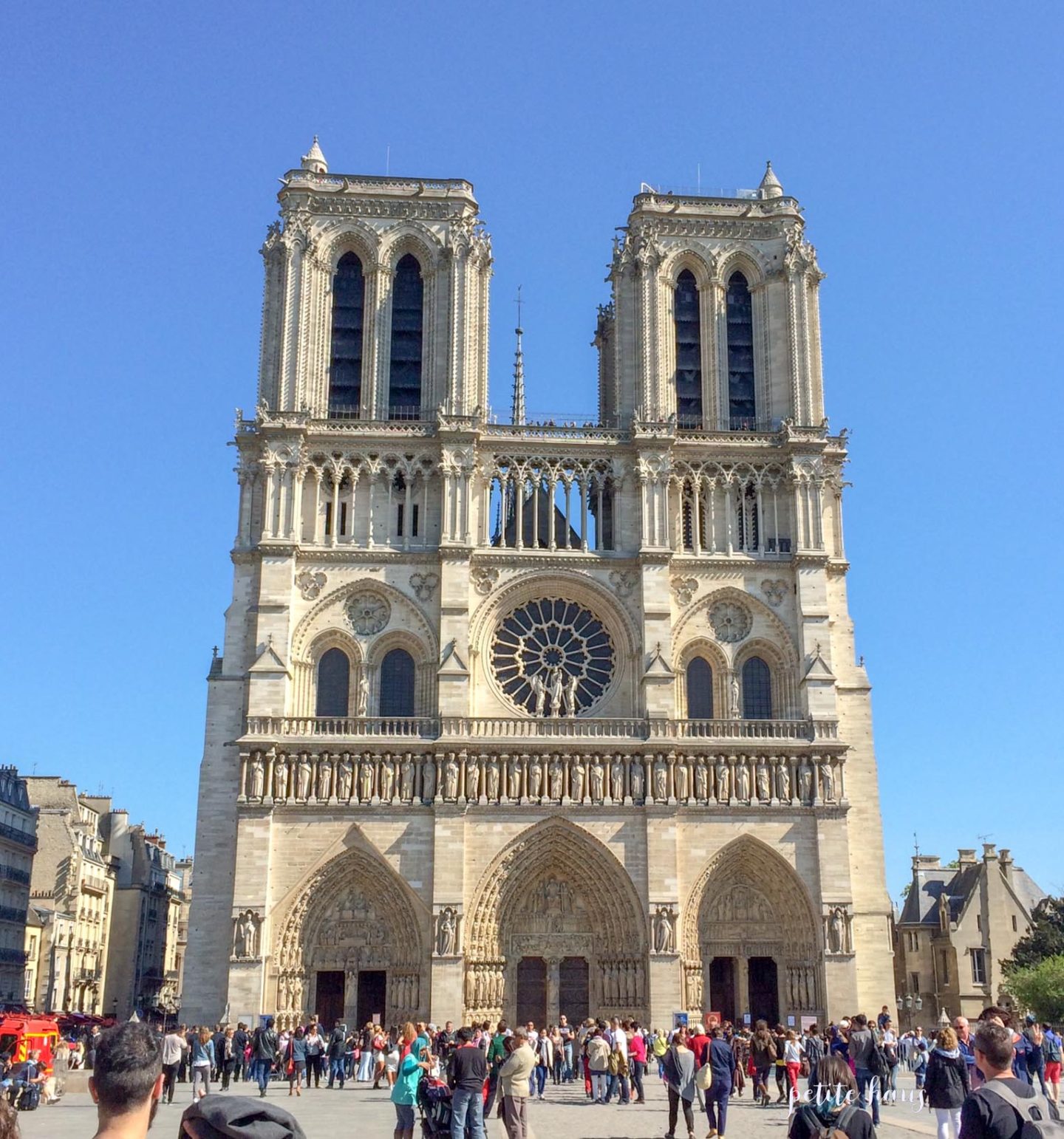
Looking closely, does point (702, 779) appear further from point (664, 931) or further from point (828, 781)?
point (664, 931)

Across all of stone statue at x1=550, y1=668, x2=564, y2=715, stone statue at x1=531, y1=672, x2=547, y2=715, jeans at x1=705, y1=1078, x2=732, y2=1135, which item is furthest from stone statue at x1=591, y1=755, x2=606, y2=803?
jeans at x1=705, y1=1078, x2=732, y2=1135

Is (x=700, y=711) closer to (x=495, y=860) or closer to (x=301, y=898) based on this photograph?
(x=495, y=860)

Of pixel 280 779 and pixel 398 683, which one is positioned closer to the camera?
pixel 280 779

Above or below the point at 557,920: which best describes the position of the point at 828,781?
above

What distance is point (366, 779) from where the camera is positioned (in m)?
35.8

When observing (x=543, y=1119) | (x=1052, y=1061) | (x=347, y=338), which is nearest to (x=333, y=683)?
(x=347, y=338)

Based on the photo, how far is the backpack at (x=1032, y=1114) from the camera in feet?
16.7

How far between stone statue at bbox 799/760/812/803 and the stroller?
23488 mm

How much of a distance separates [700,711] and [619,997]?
26.4 feet

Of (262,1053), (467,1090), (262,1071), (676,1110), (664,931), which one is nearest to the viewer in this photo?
(467,1090)

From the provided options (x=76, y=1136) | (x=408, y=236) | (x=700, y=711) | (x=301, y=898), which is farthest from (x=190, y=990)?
(x=408, y=236)

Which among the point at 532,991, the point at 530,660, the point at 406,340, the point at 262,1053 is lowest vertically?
the point at 262,1053

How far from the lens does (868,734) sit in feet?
125

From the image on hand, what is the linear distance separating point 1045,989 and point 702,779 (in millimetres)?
13117
